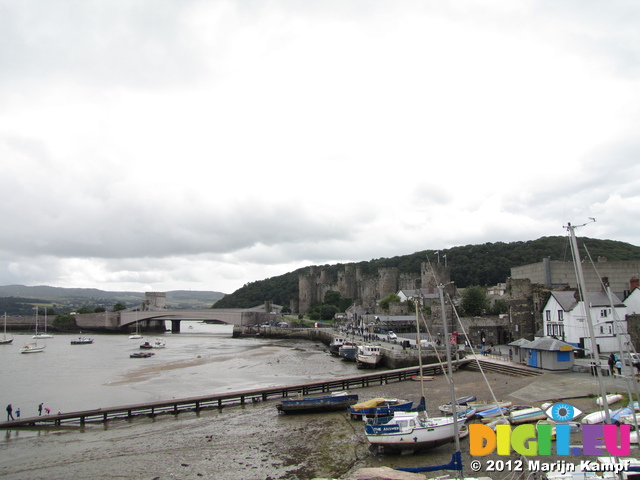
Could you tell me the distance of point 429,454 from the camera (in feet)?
50.1

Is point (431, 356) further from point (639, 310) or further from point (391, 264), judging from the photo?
point (391, 264)

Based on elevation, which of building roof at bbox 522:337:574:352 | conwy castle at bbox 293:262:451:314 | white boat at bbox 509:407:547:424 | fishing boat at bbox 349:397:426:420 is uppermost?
conwy castle at bbox 293:262:451:314

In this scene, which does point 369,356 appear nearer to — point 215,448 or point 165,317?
point 215,448

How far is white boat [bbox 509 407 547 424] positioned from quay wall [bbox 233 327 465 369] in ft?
22.7

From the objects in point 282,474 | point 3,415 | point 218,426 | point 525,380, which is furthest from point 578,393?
point 3,415

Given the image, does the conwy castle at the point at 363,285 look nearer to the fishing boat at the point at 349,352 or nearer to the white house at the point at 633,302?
the fishing boat at the point at 349,352

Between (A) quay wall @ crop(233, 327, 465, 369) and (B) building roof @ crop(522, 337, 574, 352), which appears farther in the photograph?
(A) quay wall @ crop(233, 327, 465, 369)

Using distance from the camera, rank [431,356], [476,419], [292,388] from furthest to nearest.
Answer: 1. [431,356]
2. [292,388]
3. [476,419]

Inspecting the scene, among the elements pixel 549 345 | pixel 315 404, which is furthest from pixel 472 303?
pixel 315 404

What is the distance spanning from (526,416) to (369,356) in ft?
73.4

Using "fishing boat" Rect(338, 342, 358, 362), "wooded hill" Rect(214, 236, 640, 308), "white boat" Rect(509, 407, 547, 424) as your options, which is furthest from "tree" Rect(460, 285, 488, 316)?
"white boat" Rect(509, 407, 547, 424)

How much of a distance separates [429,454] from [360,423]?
514 cm

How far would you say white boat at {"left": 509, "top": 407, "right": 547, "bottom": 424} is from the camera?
53.9ft

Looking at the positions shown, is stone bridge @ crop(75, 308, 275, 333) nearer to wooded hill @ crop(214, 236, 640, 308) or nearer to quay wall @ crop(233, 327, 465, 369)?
quay wall @ crop(233, 327, 465, 369)
